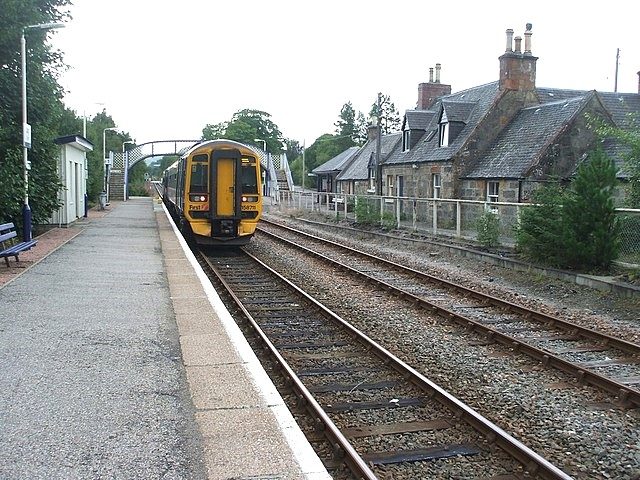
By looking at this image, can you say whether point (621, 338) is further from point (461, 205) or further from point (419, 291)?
point (461, 205)

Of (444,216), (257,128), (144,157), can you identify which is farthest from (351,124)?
(444,216)

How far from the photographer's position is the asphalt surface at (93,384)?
14.1 feet

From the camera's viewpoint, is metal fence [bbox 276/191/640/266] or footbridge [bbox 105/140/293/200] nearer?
metal fence [bbox 276/191/640/266]

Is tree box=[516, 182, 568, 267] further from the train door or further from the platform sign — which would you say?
the platform sign

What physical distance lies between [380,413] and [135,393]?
223 centimetres

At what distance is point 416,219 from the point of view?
22953 mm

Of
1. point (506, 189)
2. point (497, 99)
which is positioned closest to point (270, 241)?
point (506, 189)

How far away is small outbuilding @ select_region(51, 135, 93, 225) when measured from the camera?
2384 centimetres

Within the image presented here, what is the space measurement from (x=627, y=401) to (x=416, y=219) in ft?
54.7

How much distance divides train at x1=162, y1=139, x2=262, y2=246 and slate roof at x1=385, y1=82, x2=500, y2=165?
12774 mm

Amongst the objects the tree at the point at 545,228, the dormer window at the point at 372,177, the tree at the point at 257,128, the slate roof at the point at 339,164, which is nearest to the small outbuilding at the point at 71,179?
the tree at the point at 545,228

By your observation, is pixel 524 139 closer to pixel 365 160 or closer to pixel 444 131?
pixel 444 131

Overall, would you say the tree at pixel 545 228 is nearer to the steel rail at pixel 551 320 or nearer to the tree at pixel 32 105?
the steel rail at pixel 551 320

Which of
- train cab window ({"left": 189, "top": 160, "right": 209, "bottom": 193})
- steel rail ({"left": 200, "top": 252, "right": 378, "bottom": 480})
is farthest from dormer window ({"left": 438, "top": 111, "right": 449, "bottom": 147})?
steel rail ({"left": 200, "top": 252, "right": 378, "bottom": 480})
